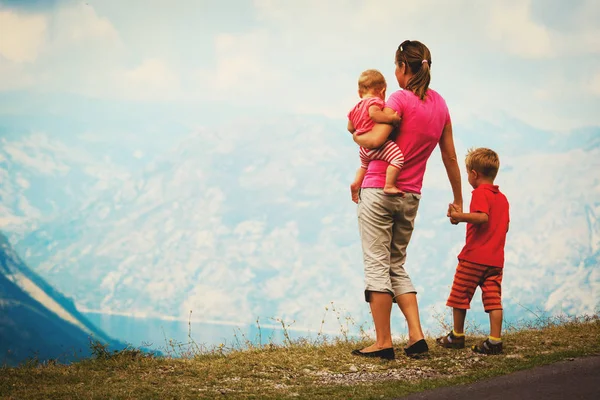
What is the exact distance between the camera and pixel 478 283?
6.30m

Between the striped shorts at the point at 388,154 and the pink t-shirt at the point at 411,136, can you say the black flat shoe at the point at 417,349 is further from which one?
the striped shorts at the point at 388,154

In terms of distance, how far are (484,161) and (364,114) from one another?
1173 millimetres

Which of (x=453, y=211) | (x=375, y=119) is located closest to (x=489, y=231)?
(x=453, y=211)

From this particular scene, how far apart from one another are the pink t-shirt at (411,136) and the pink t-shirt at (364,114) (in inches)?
4.0

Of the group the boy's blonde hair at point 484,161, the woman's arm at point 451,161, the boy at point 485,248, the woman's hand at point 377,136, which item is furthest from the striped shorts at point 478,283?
the woman's hand at point 377,136

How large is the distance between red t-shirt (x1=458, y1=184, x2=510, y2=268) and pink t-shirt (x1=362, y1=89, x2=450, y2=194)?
2.02ft

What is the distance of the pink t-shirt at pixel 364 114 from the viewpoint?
18.9 feet

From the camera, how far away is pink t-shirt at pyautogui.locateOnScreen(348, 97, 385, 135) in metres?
5.77

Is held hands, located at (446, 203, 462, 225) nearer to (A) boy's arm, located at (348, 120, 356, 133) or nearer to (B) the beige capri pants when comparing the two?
(B) the beige capri pants

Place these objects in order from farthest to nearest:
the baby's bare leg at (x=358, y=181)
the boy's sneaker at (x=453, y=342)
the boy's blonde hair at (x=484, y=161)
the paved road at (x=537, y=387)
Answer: the boy's sneaker at (x=453, y=342) → the boy's blonde hair at (x=484, y=161) → the baby's bare leg at (x=358, y=181) → the paved road at (x=537, y=387)

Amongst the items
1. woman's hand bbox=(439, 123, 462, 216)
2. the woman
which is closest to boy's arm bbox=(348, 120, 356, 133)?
the woman

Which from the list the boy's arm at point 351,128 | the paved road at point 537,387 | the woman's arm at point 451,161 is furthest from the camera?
the woman's arm at point 451,161

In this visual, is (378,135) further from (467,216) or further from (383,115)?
(467,216)

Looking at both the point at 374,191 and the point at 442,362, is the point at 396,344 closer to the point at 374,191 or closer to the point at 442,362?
the point at 442,362
